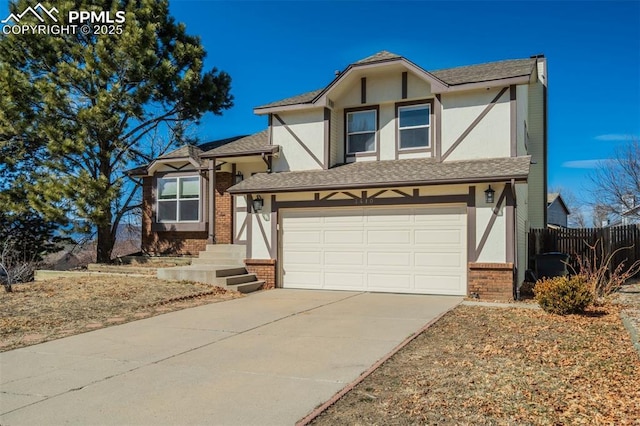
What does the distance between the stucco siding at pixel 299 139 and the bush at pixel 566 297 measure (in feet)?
23.8

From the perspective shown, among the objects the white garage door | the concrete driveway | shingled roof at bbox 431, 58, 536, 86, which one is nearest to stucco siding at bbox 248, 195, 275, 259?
the white garage door

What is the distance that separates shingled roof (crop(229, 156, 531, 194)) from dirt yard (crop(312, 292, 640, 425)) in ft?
14.3

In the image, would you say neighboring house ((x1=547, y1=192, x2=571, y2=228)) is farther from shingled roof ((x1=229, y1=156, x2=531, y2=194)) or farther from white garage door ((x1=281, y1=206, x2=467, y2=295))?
white garage door ((x1=281, y1=206, x2=467, y2=295))

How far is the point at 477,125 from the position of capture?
12625mm

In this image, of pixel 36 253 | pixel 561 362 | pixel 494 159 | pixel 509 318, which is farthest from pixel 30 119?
pixel 561 362

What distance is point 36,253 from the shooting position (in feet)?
69.1

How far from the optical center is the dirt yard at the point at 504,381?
435cm

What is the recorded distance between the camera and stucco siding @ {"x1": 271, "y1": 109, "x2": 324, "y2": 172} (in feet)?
47.4

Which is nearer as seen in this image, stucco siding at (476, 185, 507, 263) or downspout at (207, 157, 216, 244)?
stucco siding at (476, 185, 507, 263)

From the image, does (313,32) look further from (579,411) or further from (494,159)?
(579,411)

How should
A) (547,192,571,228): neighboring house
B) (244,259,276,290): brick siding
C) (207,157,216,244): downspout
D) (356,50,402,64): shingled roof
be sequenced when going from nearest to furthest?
(356,50,402,64): shingled roof
(244,259,276,290): brick siding
(207,157,216,244): downspout
(547,192,571,228): neighboring house

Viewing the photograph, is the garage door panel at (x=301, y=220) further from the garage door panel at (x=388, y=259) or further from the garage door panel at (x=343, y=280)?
the garage door panel at (x=388, y=259)

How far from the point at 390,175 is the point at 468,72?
439cm

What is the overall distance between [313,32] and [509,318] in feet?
39.3
